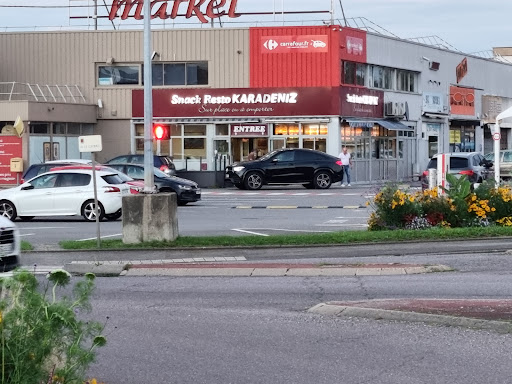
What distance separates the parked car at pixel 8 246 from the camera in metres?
11.9

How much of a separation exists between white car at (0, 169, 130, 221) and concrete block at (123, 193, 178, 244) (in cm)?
793

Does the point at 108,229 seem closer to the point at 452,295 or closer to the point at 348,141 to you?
the point at 452,295

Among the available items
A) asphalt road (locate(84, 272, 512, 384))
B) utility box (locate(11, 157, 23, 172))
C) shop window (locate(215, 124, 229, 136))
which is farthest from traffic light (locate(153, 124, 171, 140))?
asphalt road (locate(84, 272, 512, 384))

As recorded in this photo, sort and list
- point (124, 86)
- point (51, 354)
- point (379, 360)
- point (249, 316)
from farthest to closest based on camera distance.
Answer: point (124, 86), point (249, 316), point (379, 360), point (51, 354)

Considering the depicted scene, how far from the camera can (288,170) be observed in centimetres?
4331

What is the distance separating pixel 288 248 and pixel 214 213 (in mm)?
10723

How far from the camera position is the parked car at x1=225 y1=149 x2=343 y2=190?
43219 mm

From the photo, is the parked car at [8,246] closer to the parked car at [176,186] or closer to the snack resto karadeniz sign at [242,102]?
the parked car at [176,186]

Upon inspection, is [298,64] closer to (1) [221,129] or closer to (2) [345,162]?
(1) [221,129]

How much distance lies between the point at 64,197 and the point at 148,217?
28.6 ft

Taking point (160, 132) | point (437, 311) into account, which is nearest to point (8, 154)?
point (160, 132)

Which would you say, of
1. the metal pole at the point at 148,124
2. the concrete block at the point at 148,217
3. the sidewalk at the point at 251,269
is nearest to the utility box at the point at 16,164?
the metal pole at the point at 148,124

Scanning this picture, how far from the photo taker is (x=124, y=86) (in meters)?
50.3

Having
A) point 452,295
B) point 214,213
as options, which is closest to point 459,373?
point 452,295
